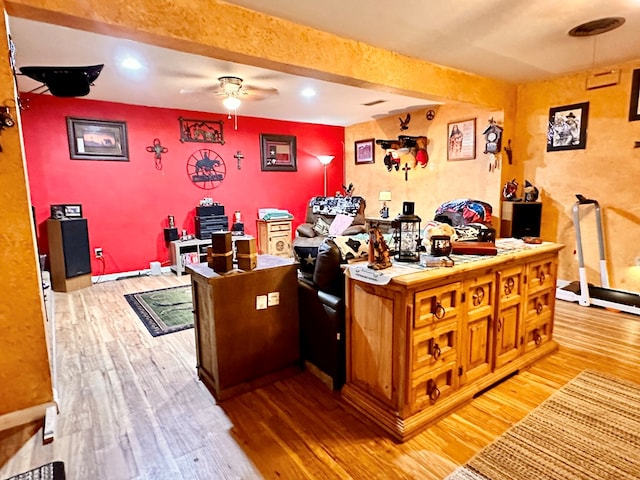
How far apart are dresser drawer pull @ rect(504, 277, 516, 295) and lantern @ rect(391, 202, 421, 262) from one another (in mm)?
663

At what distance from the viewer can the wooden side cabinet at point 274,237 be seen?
6305 millimetres

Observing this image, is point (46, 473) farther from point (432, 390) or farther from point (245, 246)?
point (432, 390)

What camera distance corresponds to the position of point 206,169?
5.93 m

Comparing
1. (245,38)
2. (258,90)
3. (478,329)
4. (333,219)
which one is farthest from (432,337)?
(333,219)

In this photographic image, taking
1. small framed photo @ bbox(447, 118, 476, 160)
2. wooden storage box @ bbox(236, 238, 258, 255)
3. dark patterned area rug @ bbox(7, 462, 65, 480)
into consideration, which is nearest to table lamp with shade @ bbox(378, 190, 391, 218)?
small framed photo @ bbox(447, 118, 476, 160)

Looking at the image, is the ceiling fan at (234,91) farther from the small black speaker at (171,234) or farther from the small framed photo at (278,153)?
the small black speaker at (171,234)

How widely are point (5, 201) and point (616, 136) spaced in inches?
205

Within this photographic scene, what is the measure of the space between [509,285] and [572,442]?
0.92 meters

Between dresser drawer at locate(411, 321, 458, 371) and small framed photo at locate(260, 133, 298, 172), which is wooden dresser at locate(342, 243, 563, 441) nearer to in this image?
dresser drawer at locate(411, 321, 458, 371)

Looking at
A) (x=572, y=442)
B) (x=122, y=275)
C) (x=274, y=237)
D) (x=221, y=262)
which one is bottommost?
(x=572, y=442)

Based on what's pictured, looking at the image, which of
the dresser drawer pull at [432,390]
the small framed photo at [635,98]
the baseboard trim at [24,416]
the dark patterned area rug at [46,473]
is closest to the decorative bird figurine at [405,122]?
the small framed photo at [635,98]

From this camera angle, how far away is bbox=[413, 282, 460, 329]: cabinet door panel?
6.27 feet

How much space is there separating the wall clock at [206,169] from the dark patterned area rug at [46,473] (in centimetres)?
459

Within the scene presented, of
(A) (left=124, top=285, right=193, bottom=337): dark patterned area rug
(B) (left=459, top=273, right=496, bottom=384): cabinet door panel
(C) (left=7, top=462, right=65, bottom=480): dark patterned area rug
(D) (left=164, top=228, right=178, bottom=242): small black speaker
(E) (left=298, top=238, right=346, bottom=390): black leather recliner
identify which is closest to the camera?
(C) (left=7, top=462, right=65, bottom=480): dark patterned area rug
